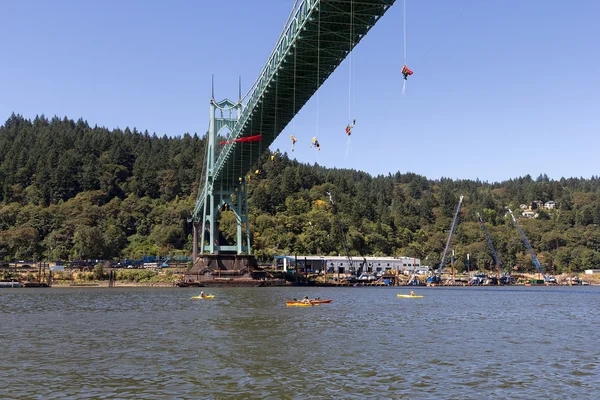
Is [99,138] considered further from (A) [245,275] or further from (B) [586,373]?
(B) [586,373]

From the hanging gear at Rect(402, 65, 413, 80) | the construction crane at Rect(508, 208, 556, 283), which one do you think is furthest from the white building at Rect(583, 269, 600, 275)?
the hanging gear at Rect(402, 65, 413, 80)

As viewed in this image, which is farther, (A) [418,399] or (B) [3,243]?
(B) [3,243]

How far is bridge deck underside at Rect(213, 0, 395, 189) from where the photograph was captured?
43156 millimetres

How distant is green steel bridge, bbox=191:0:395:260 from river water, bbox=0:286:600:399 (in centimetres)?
2054

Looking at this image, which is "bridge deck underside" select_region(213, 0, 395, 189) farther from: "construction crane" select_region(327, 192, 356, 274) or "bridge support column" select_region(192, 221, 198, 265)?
"construction crane" select_region(327, 192, 356, 274)

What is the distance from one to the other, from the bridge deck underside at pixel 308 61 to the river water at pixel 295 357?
20453mm

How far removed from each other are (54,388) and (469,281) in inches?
5254

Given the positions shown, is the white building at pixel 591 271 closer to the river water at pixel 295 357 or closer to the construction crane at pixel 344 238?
the construction crane at pixel 344 238

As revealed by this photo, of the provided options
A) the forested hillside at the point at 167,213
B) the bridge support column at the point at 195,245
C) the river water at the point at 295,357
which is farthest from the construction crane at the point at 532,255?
the river water at the point at 295,357

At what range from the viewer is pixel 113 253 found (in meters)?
130

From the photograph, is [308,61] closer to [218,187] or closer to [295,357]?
[295,357]

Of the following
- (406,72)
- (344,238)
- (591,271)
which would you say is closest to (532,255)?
(591,271)

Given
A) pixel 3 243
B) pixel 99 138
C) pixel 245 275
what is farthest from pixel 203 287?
pixel 99 138

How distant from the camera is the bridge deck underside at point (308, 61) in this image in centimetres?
4316
